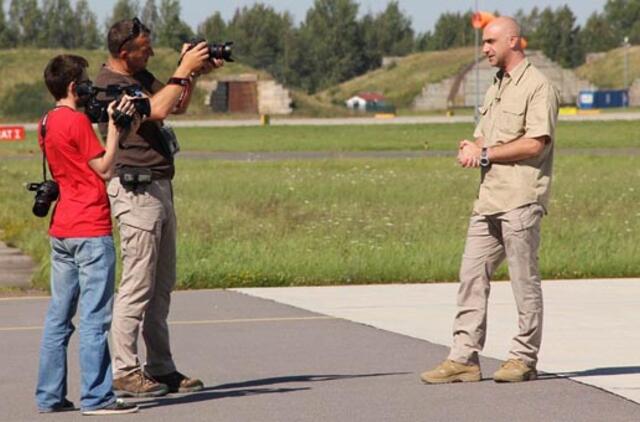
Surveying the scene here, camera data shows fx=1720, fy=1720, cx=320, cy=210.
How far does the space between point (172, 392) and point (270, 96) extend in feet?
365

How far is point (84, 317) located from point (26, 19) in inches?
7188

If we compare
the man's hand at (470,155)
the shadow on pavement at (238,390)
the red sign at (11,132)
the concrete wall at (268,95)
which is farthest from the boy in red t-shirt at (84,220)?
the concrete wall at (268,95)

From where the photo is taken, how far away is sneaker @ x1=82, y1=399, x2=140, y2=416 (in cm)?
857

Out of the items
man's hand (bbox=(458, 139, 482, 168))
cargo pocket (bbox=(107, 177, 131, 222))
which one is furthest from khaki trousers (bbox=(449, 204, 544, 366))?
cargo pocket (bbox=(107, 177, 131, 222))

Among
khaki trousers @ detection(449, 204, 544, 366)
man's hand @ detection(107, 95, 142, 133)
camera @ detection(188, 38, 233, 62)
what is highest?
camera @ detection(188, 38, 233, 62)

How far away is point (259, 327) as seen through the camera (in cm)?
1231

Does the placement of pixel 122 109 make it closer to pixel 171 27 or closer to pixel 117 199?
pixel 117 199

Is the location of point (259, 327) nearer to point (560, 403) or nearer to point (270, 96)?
point (560, 403)

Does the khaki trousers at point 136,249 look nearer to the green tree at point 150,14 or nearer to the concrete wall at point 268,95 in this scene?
the concrete wall at point 268,95

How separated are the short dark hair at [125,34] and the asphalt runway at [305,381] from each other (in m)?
1.88

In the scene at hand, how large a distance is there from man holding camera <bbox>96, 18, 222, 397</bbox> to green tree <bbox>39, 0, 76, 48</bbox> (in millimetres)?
179550

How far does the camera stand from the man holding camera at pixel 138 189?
8984mm

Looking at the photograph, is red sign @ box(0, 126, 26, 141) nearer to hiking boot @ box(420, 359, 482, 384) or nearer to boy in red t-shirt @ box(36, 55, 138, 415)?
hiking boot @ box(420, 359, 482, 384)

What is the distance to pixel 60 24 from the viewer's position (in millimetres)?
188750
